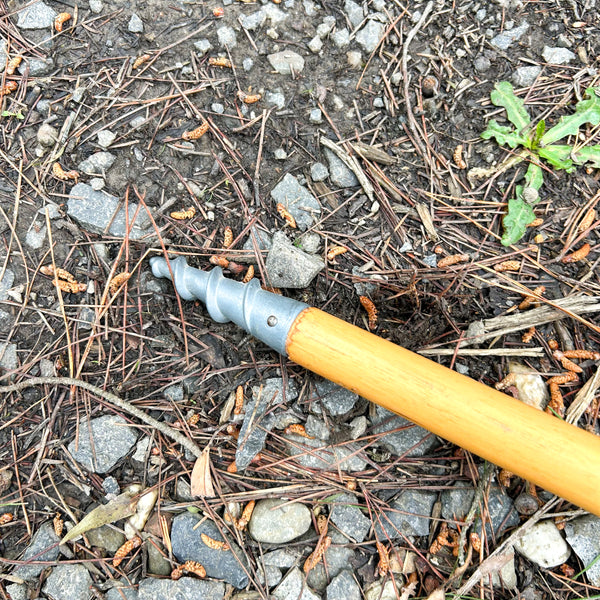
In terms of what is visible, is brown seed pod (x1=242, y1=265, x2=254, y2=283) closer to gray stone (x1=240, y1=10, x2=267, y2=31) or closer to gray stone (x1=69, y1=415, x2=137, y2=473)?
gray stone (x1=69, y1=415, x2=137, y2=473)

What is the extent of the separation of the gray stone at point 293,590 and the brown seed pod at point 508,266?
76.8 inches

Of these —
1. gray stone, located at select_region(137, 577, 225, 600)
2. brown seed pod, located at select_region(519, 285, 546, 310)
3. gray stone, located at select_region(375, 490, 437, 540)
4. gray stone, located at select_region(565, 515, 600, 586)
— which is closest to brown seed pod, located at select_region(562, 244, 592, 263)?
brown seed pod, located at select_region(519, 285, 546, 310)

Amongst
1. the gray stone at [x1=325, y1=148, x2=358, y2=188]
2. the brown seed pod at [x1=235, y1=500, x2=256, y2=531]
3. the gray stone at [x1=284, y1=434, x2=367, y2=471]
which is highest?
the gray stone at [x1=325, y1=148, x2=358, y2=188]

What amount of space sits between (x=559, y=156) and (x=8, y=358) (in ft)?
10.8

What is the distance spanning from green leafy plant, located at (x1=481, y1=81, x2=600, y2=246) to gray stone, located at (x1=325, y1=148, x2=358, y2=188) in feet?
2.70

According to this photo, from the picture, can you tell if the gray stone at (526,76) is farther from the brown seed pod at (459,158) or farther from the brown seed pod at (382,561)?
the brown seed pod at (382,561)

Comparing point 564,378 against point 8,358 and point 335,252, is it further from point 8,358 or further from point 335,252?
point 8,358

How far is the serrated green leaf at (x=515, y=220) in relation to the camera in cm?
266

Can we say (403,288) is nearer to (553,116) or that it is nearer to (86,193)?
(553,116)

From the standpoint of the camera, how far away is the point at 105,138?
2.64 meters

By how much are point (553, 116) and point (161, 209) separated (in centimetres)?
239

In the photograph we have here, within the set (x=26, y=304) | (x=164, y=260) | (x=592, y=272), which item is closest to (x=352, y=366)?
(x=164, y=260)

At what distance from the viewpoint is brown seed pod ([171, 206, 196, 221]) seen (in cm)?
260

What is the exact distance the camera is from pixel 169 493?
2.45 meters
